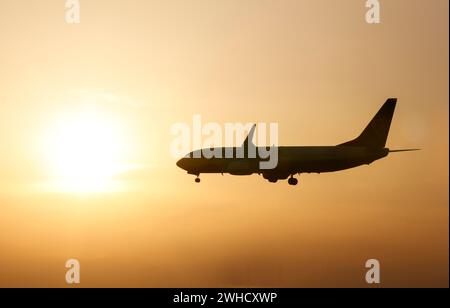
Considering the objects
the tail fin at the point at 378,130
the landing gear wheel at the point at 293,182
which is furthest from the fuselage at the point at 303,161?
the tail fin at the point at 378,130

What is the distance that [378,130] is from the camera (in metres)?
116

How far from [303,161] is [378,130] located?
1423 cm

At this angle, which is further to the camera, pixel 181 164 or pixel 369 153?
pixel 181 164

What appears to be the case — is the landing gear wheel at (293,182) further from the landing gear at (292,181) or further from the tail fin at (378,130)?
the tail fin at (378,130)

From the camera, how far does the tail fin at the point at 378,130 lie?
376ft

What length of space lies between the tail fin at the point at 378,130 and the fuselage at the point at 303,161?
242cm

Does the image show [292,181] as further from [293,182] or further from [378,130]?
[378,130]
